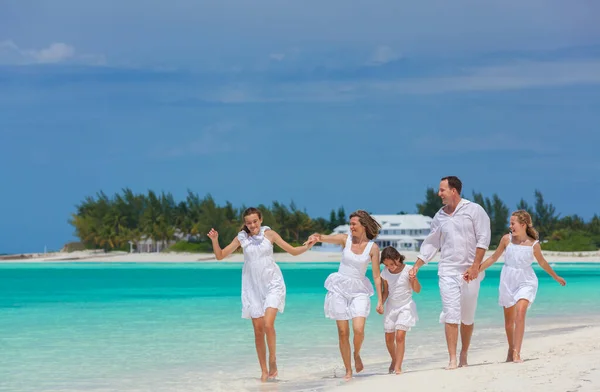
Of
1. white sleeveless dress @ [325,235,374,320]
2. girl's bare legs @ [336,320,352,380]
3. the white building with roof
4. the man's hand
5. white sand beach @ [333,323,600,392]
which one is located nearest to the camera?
white sand beach @ [333,323,600,392]

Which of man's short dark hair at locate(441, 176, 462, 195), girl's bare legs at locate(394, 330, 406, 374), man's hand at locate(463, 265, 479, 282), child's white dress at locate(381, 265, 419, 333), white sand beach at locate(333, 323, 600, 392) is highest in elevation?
man's short dark hair at locate(441, 176, 462, 195)

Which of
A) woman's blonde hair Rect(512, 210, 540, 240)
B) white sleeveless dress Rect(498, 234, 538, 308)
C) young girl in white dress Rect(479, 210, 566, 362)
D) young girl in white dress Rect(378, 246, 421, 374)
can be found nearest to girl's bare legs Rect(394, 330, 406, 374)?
young girl in white dress Rect(378, 246, 421, 374)

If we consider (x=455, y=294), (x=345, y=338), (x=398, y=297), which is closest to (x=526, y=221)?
(x=455, y=294)

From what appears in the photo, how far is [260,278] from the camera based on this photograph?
9.32 m

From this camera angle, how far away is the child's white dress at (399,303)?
355 inches

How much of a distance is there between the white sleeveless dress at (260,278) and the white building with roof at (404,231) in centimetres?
9531

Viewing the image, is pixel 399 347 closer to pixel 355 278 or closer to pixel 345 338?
pixel 345 338

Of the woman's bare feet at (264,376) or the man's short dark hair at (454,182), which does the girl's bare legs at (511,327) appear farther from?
the woman's bare feet at (264,376)

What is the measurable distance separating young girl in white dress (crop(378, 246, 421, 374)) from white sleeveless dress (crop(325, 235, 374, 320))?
260 millimetres

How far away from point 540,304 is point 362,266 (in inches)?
686

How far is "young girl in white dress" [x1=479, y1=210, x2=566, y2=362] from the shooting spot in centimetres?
927

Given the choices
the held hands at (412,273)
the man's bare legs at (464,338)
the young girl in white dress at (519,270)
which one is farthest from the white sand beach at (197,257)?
the held hands at (412,273)

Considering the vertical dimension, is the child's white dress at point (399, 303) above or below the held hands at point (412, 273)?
below

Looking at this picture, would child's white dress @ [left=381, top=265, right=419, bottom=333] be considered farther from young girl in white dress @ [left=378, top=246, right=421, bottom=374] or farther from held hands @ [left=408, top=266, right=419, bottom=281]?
held hands @ [left=408, top=266, right=419, bottom=281]
